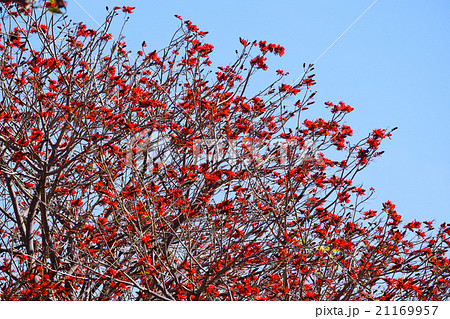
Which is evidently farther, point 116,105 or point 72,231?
point 116,105

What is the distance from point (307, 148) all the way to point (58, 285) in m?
2.93

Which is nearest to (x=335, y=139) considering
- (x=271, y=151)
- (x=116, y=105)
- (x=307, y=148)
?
(x=307, y=148)

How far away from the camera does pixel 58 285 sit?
4621 mm

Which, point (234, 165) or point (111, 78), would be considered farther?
point (111, 78)

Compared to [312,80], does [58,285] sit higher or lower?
lower

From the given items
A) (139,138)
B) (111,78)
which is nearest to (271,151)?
(139,138)

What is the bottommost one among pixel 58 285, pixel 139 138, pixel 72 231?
pixel 58 285

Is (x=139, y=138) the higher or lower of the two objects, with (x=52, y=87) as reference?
lower

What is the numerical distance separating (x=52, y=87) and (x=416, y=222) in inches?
174

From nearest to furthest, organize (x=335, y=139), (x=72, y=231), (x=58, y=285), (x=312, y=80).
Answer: (x=58, y=285) → (x=72, y=231) → (x=335, y=139) → (x=312, y=80)

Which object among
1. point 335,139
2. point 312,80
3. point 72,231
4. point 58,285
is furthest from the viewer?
point 312,80

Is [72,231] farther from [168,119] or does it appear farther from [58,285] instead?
[168,119]

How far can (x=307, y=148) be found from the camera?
5.21 meters

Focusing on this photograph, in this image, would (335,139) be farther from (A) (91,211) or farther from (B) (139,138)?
(A) (91,211)
